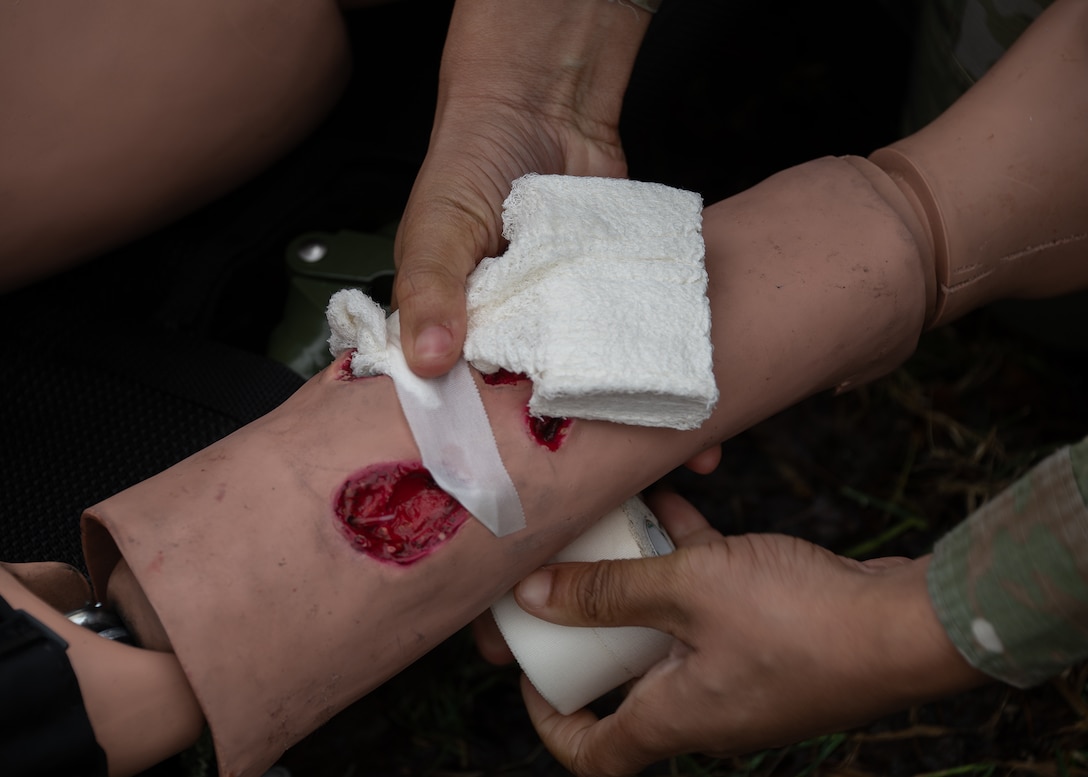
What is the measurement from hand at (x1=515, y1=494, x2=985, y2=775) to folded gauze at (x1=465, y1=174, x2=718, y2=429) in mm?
185

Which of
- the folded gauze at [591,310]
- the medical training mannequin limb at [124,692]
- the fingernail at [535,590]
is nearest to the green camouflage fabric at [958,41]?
the folded gauze at [591,310]

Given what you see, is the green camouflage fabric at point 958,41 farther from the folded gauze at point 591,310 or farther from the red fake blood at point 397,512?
the red fake blood at point 397,512

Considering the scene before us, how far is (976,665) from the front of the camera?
3.27 feet

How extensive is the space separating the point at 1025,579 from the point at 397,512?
0.65 meters

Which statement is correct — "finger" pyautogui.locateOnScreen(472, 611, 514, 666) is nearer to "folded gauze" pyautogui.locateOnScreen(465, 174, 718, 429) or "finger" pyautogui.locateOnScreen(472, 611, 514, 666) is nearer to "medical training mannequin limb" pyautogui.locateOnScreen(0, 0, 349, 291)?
"folded gauze" pyautogui.locateOnScreen(465, 174, 718, 429)

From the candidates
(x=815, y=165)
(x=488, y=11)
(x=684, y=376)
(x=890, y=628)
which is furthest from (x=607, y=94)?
(x=890, y=628)

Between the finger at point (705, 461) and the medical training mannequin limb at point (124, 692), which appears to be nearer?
the medical training mannequin limb at point (124, 692)

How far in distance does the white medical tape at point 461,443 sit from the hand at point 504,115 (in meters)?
0.10

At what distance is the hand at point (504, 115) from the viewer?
1.24 metres

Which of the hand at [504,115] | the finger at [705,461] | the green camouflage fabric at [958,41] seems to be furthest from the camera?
the green camouflage fabric at [958,41]

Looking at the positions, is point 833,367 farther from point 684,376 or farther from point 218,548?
point 218,548

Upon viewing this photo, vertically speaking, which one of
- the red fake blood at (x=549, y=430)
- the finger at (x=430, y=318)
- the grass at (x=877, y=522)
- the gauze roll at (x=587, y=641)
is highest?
the finger at (x=430, y=318)

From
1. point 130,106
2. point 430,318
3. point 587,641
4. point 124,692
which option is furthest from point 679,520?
point 130,106

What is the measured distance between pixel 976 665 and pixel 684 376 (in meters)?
0.41
